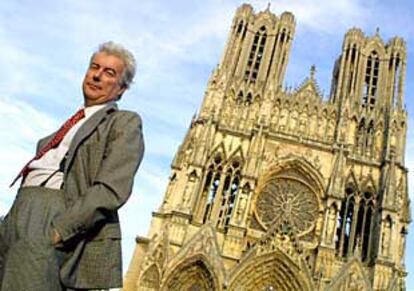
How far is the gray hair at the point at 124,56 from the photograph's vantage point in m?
2.69

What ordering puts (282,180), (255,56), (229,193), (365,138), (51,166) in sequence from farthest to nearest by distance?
(255,56), (365,138), (282,180), (229,193), (51,166)

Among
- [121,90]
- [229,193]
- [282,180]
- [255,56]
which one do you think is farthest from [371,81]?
[121,90]

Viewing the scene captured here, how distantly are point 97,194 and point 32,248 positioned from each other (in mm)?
361

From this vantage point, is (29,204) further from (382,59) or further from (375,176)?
(382,59)

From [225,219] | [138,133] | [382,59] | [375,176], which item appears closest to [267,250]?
[225,219]

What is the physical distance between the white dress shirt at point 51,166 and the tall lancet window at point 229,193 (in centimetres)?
1790

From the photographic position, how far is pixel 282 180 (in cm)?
2195

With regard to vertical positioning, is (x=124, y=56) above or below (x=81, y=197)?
above

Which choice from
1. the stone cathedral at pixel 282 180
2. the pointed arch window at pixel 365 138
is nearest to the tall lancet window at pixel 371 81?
the stone cathedral at pixel 282 180

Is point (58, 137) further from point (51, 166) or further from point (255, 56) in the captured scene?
point (255, 56)

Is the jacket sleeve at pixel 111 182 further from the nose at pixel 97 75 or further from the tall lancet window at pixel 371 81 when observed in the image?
the tall lancet window at pixel 371 81

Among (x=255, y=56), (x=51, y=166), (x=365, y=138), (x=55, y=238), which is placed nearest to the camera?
(x=55, y=238)

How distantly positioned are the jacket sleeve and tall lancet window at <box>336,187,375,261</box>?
19093 mm

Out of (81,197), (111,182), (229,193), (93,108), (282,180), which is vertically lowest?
→ (81,197)
